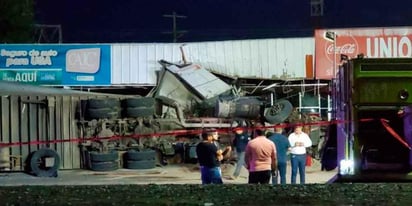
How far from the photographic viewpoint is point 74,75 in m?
31.2

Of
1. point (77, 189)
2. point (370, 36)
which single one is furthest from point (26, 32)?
point (77, 189)

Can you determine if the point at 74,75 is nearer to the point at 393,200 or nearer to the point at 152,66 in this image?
the point at 152,66

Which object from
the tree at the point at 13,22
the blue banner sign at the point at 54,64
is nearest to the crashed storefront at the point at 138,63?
the blue banner sign at the point at 54,64

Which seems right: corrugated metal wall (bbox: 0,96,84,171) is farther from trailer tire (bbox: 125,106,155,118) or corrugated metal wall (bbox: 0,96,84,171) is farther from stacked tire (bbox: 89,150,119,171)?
trailer tire (bbox: 125,106,155,118)

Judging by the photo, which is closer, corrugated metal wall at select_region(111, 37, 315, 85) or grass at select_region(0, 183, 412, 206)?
grass at select_region(0, 183, 412, 206)

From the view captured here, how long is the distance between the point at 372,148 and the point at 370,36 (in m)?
18.9

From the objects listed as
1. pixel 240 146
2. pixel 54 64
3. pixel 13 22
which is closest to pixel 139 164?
pixel 240 146

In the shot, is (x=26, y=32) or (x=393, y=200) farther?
(x=26, y=32)

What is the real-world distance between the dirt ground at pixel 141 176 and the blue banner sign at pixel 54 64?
7225 millimetres

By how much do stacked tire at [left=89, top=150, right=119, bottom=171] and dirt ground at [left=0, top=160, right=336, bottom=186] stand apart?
24cm

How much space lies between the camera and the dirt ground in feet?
65.2

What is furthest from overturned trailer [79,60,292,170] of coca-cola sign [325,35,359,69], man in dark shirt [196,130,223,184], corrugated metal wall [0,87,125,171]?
man in dark shirt [196,130,223,184]

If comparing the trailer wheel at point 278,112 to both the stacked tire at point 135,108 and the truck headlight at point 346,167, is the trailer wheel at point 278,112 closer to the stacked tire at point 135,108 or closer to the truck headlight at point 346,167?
the stacked tire at point 135,108

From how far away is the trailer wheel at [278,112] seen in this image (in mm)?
26547
